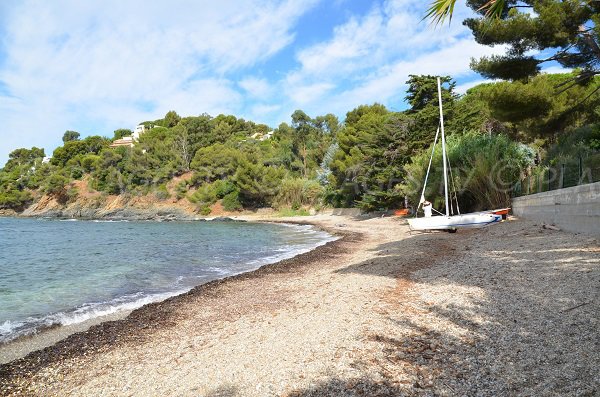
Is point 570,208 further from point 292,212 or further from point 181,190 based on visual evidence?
point 181,190

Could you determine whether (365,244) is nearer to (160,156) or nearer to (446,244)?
(446,244)

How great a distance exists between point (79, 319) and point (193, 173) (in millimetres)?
61967

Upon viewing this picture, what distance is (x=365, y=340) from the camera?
179 inches

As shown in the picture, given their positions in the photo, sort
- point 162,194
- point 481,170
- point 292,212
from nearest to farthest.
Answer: point 481,170
point 292,212
point 162,194

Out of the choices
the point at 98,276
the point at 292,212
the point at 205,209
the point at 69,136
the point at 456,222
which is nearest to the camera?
the point at 98,276

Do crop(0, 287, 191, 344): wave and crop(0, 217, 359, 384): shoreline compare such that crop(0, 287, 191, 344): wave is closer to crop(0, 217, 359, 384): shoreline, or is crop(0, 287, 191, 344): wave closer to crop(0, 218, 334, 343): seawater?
crop(0, 218, 334, 343): seawater

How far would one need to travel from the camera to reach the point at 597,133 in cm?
1376

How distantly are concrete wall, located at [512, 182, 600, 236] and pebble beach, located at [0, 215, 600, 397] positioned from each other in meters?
1.69

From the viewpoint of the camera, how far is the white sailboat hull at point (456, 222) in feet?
51.8

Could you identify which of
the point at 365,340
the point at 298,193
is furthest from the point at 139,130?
the point at 365,340

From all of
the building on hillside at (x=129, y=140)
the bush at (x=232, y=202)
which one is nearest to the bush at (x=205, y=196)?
the bush at (x=232, y=202)

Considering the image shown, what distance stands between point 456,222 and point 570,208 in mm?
5278

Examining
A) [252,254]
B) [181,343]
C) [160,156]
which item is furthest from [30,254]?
[160,156]

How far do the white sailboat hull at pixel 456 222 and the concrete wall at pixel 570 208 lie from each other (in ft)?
4.78
